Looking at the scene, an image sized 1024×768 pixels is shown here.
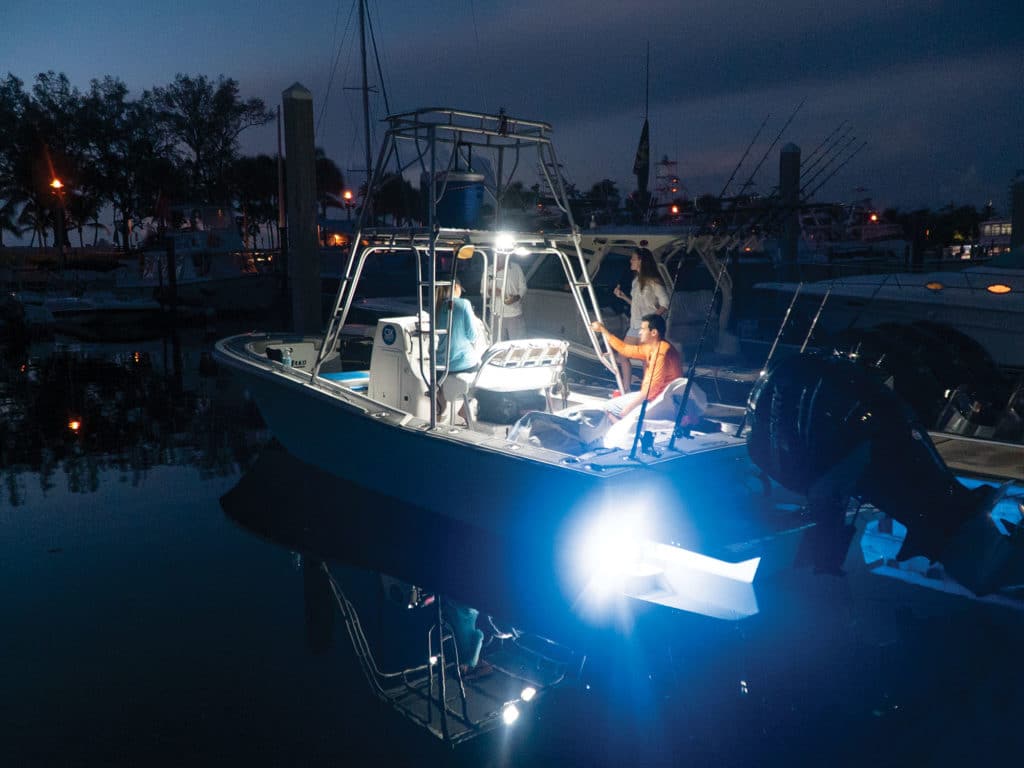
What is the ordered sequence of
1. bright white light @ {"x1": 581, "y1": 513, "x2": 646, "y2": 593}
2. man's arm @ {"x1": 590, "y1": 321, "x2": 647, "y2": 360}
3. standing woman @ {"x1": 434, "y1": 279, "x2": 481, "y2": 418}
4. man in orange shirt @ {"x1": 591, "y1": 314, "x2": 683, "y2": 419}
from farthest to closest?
1. standing woman @ {"x1": 434, "y1": 279, "x2": 481, "y2": 418}
2. man's arm @ {"x1": 590, "y1": 321, "x2": 647, "y2": 360}
3. man in orange shirt @ {"x1": 591, "y1": 314, "x2": 683, "y2": 419}
4. bright white light @ {"x1": 581, "y1": 513, "x2": 646, "y2": 593}

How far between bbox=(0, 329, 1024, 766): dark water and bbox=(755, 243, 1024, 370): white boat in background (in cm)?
510

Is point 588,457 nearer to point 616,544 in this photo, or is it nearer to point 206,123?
point 616,544

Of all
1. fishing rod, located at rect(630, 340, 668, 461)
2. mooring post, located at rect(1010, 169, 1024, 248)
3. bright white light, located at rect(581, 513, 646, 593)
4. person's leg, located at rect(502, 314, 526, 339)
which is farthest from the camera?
mooring post, located at rect(1010, 169, 1024, 248)

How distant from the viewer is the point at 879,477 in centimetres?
402

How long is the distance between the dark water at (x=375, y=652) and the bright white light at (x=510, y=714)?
70mm

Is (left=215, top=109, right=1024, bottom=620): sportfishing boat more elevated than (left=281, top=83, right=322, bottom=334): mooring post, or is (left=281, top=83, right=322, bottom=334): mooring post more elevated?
(left=281, top=83, right=322, bottom=334): mooring post

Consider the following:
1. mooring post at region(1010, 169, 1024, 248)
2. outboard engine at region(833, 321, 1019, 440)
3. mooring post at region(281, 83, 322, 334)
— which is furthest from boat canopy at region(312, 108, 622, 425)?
mooring post at region(1010, 169, 1024, 248)

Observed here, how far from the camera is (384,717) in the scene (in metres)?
3.81

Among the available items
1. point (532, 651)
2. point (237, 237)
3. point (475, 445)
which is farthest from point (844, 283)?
point (237, 237)

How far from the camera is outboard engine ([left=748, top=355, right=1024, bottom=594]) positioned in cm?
396

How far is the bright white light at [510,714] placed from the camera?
378cm

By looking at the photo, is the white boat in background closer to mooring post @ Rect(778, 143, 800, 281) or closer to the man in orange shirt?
mooring post @ Rect(778, 143, 800, 281)

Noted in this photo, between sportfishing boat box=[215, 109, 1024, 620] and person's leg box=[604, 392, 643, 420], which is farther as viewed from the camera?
person's leg box=[604, 392, 643, 420]

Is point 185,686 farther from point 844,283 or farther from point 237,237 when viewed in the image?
point 237,237
